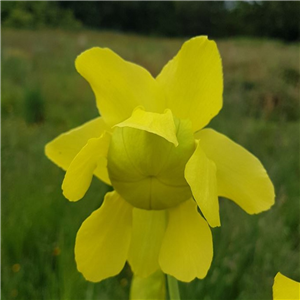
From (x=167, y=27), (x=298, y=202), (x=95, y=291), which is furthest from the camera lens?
(x=167, y=27)

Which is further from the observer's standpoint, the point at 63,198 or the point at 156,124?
the point at 63,198

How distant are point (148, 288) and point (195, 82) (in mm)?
185

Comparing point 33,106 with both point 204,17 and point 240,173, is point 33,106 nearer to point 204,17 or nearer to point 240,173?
Answer: point 240,173

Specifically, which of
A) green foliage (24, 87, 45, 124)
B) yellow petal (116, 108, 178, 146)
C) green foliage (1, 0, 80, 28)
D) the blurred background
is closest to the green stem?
yellow petal (116, 108, 178, 146)

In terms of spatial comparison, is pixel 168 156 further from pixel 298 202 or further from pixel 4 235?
pixel 298 202

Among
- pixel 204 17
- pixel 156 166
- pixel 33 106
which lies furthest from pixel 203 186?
pixel 204 17

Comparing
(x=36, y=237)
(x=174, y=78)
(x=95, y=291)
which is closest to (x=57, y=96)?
(x=36, y=237)

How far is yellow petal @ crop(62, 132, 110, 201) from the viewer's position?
36cm

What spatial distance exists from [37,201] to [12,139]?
0.28 m

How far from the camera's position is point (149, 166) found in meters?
0.38

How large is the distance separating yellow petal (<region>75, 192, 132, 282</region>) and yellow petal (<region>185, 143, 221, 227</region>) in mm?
94

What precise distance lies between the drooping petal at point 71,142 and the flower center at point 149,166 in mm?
54

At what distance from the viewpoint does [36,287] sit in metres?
1.07

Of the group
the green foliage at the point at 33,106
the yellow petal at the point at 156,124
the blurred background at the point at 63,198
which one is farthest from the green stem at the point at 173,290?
the green foliage at the point at 33,106
